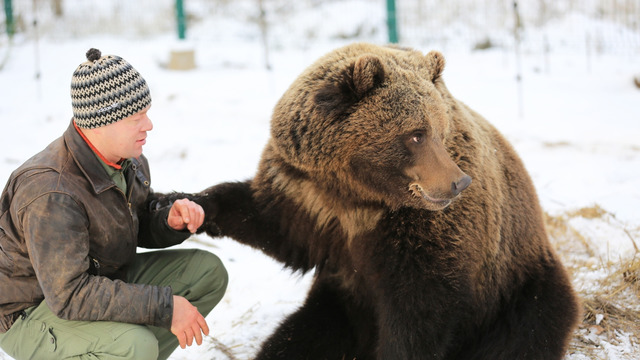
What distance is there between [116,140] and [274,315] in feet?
6.87

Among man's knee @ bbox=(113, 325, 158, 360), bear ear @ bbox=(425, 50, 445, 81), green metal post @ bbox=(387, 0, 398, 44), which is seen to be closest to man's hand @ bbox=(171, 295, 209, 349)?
man's knee @ bbox=(113, 325, 158, 360)

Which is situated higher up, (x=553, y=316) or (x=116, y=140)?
(x=116, y=140)

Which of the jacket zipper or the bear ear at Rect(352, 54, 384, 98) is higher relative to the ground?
the bear ear at Rect(352, 54, 384, 98)


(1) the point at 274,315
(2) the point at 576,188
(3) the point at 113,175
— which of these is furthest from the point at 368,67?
(2) the point at 576,188

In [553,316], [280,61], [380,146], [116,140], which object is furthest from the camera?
[280,61]

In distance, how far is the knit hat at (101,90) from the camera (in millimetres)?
2844

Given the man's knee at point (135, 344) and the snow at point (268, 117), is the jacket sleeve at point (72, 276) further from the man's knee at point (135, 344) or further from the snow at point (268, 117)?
the snow at point (268, 117)

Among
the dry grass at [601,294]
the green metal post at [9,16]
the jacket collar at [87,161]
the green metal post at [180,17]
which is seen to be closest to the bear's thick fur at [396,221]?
the dry grass at [601,294]

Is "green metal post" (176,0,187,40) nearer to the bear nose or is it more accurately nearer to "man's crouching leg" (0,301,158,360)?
"man's crouching leg" (0,301,158,360)

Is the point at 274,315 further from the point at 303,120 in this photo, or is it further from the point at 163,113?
the point at 163,113

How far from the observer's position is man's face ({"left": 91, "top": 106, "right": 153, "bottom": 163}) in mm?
2969

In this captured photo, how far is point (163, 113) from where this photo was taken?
923 cm

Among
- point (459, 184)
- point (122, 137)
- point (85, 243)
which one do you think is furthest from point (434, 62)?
point (85, 243)

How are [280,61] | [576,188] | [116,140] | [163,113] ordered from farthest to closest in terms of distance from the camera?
[280,61] → [163,113] → [576,188] → [116,140]
